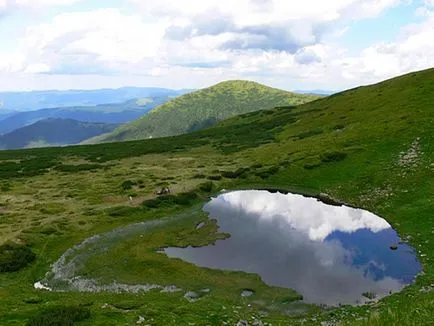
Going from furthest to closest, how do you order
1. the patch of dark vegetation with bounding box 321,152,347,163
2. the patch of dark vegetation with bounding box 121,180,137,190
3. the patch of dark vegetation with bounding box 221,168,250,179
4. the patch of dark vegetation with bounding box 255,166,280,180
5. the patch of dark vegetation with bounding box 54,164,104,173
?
the patch of dark vegetation with bounding box 54,164,104,173 → the patch of dark vegetation with bounding box 221,168,250,179 → the patch of dark vegetation with bounding box 255,166,280,180 → the patch of dark vegetation with bounding box 321,152,347,163 → the patch of dark vegetation with bounding box 121,180,137,190

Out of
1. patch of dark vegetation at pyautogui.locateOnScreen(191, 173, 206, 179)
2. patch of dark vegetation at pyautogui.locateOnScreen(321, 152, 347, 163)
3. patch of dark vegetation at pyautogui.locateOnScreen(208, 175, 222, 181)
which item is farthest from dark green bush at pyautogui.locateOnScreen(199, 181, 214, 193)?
patch of dark vegetation at pyautogui.locateOnScreen(321, 152, 347, 163)

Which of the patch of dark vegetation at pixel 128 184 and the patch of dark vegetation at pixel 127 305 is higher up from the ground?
the patch of dark vegetation at pixel 128 184

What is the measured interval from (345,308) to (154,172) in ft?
203

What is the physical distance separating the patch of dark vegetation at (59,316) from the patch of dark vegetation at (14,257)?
1383 cm

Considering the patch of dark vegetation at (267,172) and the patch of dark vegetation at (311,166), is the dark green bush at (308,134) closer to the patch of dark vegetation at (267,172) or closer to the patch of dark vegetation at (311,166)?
the patch of dark vegetation at (267,172)

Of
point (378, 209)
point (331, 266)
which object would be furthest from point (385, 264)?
point (378, 209)

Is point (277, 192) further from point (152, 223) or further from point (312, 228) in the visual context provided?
point (152, 223)

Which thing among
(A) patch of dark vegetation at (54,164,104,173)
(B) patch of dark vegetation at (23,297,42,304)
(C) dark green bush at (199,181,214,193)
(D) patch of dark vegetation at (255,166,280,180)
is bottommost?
(B) patch of dark vegetation at (23,297,42,304)

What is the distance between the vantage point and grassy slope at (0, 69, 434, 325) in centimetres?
2867

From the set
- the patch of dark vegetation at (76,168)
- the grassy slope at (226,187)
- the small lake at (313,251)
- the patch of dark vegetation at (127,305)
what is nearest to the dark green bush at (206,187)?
the grassy slope at (226,187)

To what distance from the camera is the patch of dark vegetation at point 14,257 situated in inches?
1553

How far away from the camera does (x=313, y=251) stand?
41594 mm

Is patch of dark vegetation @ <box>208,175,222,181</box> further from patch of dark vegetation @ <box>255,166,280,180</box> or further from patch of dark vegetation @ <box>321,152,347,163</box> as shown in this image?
patch of dark vegetation @ <box>321,152,347,163</box>

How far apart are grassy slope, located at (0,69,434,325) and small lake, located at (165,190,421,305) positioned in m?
1.86
